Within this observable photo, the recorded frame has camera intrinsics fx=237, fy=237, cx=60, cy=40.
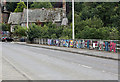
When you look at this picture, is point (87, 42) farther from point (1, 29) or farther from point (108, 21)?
point (1, 29)

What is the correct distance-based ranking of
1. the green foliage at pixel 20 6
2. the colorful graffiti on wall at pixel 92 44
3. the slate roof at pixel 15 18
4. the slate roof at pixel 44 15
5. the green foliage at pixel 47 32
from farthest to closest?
the green foliage at pixel 20 6, the slate roof at pixel 15 18, the slate roof at pixel 44 15, the green foliage at pixel 47 32, the colorful graffiti on wall at pixel 92 44

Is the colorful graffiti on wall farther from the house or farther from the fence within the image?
the house

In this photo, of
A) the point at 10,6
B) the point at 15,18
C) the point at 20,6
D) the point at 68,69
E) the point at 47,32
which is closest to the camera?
the point at 68,69

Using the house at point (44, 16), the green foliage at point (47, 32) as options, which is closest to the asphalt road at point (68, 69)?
the green foliage at point (47, 32)

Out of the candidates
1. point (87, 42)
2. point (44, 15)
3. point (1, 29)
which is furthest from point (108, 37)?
point (1, 29)

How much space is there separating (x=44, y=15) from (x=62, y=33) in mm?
41858

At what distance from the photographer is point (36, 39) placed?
172 feet

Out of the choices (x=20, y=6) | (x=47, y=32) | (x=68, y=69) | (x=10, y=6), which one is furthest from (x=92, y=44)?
(x=10, y=6)

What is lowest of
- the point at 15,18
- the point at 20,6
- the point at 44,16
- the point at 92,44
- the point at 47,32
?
the point at 92,44

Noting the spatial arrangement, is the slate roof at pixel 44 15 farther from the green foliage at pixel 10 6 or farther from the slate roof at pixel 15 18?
the green foliage at pixel 10 6

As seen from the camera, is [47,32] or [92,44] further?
[47,32]

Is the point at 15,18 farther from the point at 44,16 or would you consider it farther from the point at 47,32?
the point at 47,32

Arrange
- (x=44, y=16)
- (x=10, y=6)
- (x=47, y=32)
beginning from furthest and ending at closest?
(x=10, y=6), (x=44, y=16), (x=47, y=32)

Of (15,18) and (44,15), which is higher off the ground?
(44,15)
